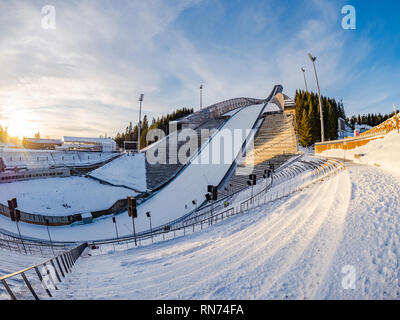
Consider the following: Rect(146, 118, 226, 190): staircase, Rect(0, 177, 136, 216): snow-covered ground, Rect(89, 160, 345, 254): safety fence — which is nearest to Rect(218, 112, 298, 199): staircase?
Rect(89, 160, 345, 254): safety fence

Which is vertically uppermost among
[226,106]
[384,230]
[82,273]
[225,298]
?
→ [226,106]

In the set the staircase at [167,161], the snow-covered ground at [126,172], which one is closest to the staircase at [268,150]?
the staircase at [167,161]

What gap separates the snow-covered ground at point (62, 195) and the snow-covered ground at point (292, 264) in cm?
1806

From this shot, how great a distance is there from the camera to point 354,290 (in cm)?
307

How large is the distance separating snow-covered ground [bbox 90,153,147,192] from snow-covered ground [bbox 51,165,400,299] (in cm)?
2142

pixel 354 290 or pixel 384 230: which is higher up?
pixel 384 230

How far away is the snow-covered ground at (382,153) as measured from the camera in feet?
30.5

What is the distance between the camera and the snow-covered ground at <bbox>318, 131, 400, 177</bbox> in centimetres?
930

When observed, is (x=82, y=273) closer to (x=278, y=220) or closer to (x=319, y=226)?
(x=278, y=220)

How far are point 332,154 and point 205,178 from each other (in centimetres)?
1355
